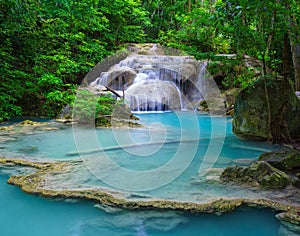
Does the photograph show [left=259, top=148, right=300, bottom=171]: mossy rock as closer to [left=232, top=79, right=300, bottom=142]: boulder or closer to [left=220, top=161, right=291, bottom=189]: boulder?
[left=220, top=161, right=291, bottom=189]: boulder

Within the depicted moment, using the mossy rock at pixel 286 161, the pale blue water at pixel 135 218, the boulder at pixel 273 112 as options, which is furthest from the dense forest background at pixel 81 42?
the pale blue water at pixel 135 218

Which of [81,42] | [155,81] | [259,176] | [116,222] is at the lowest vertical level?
[116,222]

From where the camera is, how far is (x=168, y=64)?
1417 centimetres

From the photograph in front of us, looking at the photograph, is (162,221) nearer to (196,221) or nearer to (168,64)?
(196,221)

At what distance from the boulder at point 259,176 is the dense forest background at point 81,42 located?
1.77 m

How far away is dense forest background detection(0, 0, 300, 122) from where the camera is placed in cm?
382

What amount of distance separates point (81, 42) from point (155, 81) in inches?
172

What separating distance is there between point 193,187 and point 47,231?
60.1 inches

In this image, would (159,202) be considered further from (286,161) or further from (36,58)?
(36,58)

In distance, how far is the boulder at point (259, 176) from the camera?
2.81 meters

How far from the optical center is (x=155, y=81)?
43.2ft

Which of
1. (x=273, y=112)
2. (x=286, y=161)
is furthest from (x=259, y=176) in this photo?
(x=273, y=112)

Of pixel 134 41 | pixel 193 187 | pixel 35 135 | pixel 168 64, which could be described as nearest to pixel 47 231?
pixel 193 187

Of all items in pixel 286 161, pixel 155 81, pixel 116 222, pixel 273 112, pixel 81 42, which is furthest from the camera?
pixel 81 42
